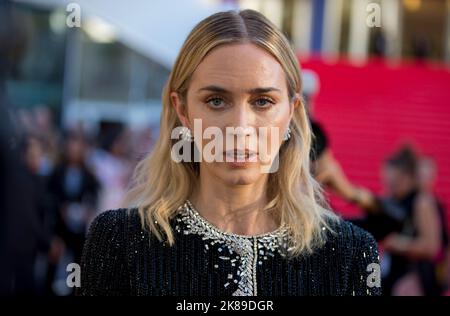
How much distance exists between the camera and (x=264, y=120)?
7.28 ft

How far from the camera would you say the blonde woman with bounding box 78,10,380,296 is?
2.22 meters

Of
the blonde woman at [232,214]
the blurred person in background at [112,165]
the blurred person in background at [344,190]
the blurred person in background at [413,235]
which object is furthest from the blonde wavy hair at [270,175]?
the blurred person in background at [112,165]

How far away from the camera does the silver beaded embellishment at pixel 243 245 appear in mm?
→ 2281

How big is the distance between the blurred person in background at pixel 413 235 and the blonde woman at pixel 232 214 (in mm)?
3069

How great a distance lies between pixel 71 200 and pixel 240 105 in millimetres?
6017

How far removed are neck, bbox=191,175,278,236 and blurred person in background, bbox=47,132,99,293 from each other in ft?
17.3

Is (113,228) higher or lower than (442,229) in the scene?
lower

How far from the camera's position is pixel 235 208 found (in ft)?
7.70

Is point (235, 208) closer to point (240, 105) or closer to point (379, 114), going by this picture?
point (240, 105)

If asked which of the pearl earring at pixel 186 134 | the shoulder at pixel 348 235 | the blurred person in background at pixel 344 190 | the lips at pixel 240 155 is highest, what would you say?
the blurred person in background at pixel 344 190

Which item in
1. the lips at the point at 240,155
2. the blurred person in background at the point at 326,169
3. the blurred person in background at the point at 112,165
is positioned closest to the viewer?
the lips at the point at 240,155

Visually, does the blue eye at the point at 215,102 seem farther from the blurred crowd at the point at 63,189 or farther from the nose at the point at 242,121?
the blurred crowd at the point at 63,189

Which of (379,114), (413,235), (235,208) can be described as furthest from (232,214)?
(379,114)

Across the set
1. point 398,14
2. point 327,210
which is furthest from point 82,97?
point 327,210
